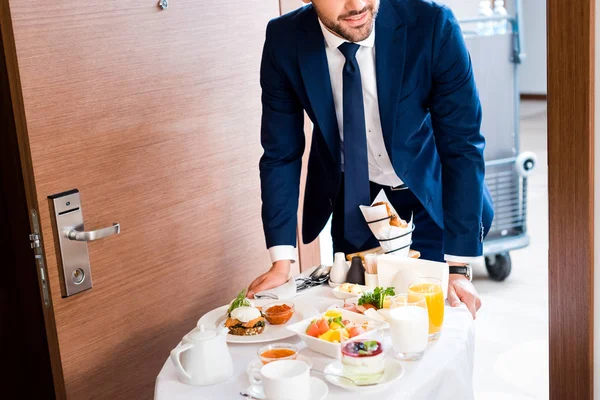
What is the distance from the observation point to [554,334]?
5.55ft

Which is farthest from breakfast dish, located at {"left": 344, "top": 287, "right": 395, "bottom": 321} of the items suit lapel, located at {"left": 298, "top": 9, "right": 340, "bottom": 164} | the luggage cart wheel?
the luggage cart wheel

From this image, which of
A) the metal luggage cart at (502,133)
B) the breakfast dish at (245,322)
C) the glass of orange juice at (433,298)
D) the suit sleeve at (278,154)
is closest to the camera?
the glass of orange juice at (433,298)

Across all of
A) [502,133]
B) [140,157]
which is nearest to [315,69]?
[140,157]

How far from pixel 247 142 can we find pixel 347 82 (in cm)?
70

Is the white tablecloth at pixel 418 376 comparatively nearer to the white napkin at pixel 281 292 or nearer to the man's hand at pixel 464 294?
the man's hand at pixel 464 294

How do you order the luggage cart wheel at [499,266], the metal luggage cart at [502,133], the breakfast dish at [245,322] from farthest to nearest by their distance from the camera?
the luggage cart wheel at [499,266]
the metal luggage cart at [502,133]
the breakfast dish at [245,322]

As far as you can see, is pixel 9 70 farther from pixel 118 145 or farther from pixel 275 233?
pixel 275 233

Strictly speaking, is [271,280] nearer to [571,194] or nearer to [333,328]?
[333,328]

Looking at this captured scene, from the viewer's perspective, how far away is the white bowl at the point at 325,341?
64.7 inches

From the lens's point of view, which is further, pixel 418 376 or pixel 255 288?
pixel 255 288

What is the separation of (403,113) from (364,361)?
2.98 feet

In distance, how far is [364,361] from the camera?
152 cm

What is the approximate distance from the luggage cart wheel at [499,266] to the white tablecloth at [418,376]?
9.50ft

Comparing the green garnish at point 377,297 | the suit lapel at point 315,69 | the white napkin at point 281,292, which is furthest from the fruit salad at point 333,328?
the suit lapel at point 315,69
